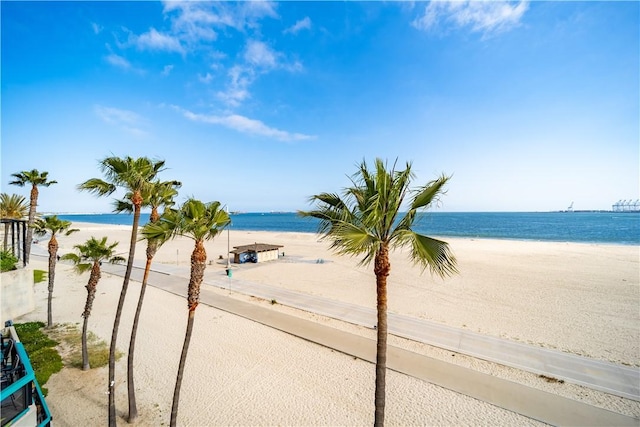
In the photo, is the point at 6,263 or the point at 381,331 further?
the point at 6,263

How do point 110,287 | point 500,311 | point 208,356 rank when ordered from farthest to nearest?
point 110,287, point 500,311, point 208,356

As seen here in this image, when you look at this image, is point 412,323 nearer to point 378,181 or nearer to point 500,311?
point 500,311

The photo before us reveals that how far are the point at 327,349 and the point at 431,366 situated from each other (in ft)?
14.2

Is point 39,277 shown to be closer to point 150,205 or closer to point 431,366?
point 150,205

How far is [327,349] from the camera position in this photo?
41.9 feet

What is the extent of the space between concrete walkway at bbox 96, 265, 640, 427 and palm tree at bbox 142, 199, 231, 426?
7.12 meters

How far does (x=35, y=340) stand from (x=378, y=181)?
18356mm

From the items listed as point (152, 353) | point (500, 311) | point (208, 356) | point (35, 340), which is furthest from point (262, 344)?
point (500, 311)

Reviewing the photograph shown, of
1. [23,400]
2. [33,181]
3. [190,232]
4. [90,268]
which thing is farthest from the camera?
[33,181]

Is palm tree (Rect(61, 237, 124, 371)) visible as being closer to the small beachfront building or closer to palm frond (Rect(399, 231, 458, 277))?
palm frond (Rect(399, 231, 458, 277))

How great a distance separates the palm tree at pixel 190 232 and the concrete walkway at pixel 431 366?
712 centimetres

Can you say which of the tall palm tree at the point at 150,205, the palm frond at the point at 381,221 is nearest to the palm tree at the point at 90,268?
the tall palm tree at the point at 150,205

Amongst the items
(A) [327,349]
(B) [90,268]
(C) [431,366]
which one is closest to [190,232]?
(B) [90,268]

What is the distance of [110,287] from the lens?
2355 centimetres
